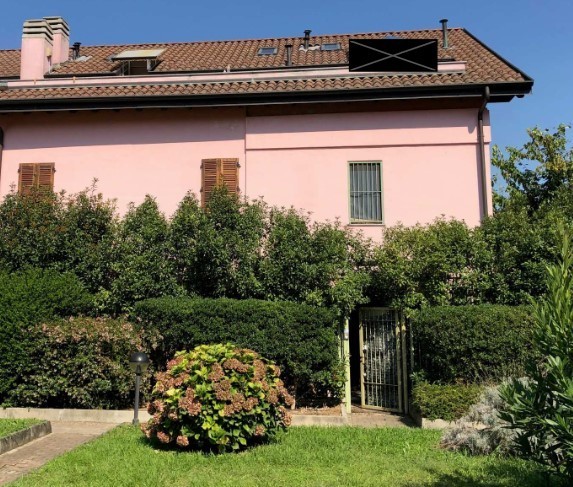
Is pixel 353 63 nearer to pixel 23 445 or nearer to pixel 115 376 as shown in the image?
pixel 115 376

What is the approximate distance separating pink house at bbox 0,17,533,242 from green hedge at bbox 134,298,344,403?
3.05 m

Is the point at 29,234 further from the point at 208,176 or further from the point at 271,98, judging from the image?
the point at 271,98

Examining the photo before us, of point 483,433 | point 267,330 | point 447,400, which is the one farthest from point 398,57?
point 483,433

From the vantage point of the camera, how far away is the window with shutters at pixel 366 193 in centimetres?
1171

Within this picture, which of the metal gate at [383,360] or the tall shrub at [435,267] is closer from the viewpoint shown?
the tall shrub at [435,267]

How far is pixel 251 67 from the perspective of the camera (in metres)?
14.7

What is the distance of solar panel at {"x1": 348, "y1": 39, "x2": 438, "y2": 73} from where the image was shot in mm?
12938

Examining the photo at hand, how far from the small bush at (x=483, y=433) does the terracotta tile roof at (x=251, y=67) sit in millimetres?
7323

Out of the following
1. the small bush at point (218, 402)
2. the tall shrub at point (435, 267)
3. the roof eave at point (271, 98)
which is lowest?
the small bush at point (218, 402)

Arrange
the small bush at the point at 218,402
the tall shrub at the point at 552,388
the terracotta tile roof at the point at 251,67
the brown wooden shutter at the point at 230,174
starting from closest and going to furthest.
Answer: the tall shrub at the point at 552,388
the small bush at the point at 218,402
the brown wooden shutter at the point at 230,174
the terracotta tile roof at the point at 251,67

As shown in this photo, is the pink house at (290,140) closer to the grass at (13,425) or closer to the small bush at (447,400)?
the small bush at (447,400)

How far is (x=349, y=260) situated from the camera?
34.7ft

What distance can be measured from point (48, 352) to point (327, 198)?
261 inches

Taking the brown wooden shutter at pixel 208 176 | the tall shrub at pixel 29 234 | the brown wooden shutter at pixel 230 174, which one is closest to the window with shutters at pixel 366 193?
the brown wooden shutter at pixel 230 174
